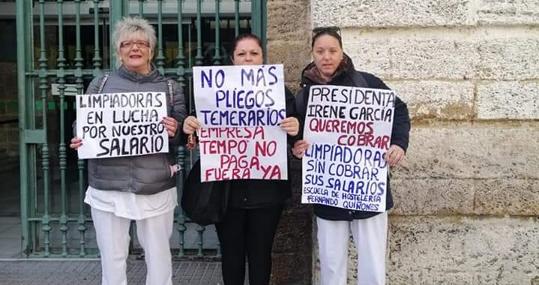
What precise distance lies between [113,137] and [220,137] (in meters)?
0.67

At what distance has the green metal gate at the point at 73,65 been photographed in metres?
5.91

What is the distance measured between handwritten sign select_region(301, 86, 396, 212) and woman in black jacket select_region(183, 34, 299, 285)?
0.67 feet

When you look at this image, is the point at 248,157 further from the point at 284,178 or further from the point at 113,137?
the point at 113,137

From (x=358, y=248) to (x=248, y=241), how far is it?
2.53 feet

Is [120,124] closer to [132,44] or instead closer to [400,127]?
[132,44]

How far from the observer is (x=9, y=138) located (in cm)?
1218

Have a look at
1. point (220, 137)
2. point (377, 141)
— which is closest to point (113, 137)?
point (220, 137)

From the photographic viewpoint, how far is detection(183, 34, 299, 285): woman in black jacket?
165 inches

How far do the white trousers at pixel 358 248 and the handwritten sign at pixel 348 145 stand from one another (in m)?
0.12

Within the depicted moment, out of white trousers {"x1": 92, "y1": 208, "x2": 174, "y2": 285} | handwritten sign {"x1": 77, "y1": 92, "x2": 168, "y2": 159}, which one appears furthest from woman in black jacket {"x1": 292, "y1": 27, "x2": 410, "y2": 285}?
white trousers {"x1": 92, "y1": 208, "x2": 174, "y2": 285}

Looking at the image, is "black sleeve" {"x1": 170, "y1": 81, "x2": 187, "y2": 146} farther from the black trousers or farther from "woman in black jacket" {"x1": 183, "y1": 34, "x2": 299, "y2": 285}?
the black trousers

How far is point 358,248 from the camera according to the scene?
400 cm

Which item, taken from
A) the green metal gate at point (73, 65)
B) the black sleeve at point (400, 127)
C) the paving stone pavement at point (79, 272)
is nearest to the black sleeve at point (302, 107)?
the black sleeve at point (400, 127)

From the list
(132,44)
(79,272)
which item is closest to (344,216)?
(132,44)
